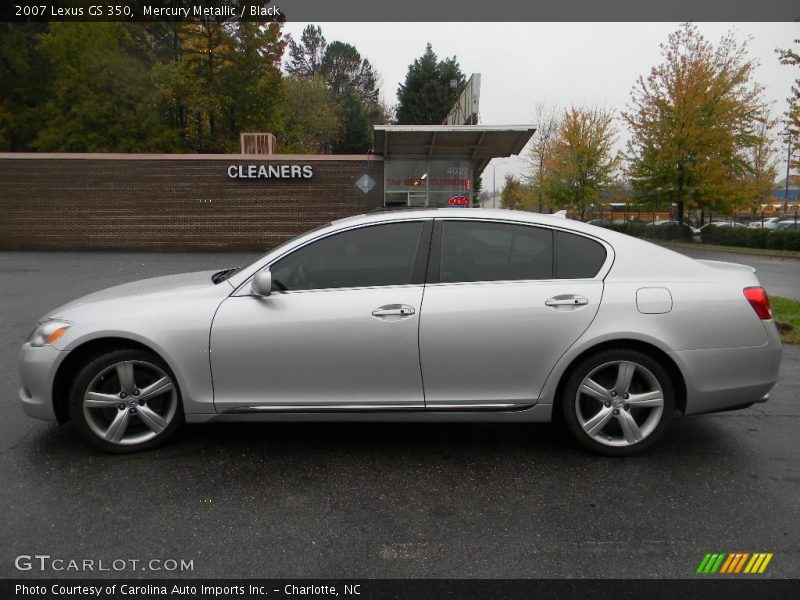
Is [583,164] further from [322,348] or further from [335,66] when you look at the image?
[335,66]

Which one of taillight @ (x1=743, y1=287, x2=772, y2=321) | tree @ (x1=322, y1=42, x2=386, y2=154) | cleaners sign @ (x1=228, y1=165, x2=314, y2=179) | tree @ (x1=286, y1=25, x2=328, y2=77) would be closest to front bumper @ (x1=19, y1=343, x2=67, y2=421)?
taillight @ (x1=743, y1=287, x2=772, y2=321)

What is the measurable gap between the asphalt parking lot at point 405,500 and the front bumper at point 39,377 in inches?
12.2

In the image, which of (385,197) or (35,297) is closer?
(35,297)

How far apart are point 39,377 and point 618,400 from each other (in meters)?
3.62

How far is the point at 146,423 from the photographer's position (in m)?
3.83

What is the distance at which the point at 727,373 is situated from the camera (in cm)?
374

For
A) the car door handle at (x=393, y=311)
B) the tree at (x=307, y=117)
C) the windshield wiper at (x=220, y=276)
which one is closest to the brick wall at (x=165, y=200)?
the windshield wiper at (x=220, y=276)

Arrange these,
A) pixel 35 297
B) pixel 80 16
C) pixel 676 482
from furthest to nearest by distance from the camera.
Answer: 1. pixel 80 16
2. pixel 35 297
3. pixel 676 482

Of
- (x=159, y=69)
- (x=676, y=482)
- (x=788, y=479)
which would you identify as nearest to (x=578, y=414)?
(x=676, y=482)

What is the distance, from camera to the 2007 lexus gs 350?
366 cm

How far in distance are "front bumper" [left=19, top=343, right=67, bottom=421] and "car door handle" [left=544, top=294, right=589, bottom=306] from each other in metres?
3.02

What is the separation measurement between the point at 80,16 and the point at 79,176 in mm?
11280

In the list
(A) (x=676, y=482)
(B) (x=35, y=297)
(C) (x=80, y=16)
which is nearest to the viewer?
(A) (x=676, y=482)

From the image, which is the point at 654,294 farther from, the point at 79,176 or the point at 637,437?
the point at 79,176
